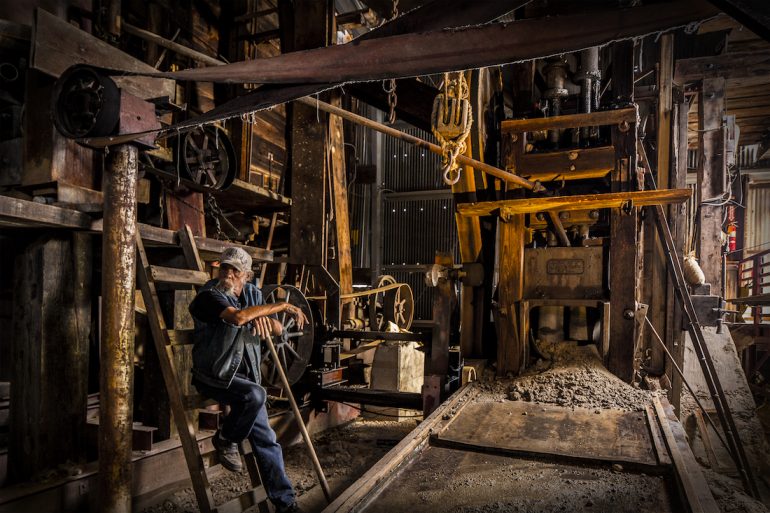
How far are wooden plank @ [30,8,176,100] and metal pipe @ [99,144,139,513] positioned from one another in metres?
0.82

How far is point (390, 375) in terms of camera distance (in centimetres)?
855

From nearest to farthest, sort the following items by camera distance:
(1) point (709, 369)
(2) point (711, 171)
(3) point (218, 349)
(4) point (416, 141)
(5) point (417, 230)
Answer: (3) point (218, 349), (4) point (416, 141), (1) point (709, 369), (2) point (711, 171), (5) point (417, 230)

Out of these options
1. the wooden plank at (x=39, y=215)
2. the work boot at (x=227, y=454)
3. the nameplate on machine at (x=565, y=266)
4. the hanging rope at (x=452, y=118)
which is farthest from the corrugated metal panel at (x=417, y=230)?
the wooden plank at (x=39, y=215)

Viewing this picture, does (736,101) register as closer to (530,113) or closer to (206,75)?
(530,113)

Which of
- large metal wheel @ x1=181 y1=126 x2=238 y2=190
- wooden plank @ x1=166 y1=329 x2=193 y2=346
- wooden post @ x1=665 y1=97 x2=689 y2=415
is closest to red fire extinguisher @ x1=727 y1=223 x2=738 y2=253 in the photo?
wooden post @ x1=665 y1=97 x2=689 y2=415

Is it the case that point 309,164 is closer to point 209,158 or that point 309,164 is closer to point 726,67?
point 209,158

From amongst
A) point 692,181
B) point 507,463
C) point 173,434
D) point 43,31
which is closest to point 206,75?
point 43,31

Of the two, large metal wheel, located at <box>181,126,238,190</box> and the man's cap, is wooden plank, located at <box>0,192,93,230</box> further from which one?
large metal wheel, located at <box>181,126,238,190</box>

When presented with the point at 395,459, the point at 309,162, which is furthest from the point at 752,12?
the point at 309,162

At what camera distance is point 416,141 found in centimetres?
514

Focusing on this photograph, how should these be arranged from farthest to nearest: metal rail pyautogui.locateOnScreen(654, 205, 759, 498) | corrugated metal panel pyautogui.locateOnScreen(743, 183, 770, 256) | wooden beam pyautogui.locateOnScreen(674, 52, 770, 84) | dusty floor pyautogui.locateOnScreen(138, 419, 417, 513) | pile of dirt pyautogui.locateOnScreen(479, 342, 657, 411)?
corrugated metal panel pyautogui.locateOnScreen(743, 183, 770, 256) < wooden beam pyautogui.locateOnScreen(674, 52, 770, 84) < pile of dirt pyautogui.locateOnScreen(479, 342, 657, 411) < metal rail pyautogui.locateOnScreen(654, 205, 759, 498) < dusty floor pyautogui.locateOnScreen(138, 419, 417, 513)

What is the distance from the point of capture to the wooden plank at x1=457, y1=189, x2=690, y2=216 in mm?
5445

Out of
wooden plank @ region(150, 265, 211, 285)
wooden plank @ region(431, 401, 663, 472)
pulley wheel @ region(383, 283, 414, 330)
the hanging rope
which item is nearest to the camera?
wooden plank @ region(431, 401, 663, 472)

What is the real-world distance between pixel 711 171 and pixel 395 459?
8582 millimetres
